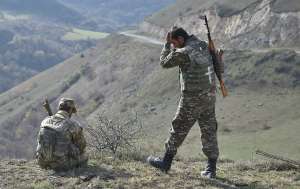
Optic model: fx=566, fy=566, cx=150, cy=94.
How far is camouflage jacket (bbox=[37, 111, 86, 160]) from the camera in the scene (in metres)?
8.55

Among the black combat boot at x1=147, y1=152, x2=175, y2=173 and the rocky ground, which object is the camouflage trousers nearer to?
the black combat boot at x1=147, y1=152, x2=175, y2=173

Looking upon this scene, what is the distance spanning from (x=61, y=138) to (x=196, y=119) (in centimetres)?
206

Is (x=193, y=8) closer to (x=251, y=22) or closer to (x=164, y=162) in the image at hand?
(x=251, y=22)

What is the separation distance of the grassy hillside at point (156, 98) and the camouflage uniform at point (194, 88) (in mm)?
7905

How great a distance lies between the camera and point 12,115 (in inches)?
3337

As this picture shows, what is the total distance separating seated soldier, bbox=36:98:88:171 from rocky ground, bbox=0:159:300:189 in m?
0.18

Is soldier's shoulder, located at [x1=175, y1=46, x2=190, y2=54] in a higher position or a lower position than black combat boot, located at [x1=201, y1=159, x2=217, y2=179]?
higher

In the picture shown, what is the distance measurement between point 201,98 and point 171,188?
4.45 ft

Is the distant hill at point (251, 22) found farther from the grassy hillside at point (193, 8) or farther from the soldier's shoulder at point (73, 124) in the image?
the soldier's shoulder at point (73, 124)

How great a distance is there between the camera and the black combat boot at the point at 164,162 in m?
8.72

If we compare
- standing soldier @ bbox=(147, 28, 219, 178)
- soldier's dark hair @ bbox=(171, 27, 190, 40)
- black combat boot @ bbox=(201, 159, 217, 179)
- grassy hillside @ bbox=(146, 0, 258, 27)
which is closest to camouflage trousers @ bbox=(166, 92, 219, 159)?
standing soldier @ bbox=(147, 28, 219, 178)

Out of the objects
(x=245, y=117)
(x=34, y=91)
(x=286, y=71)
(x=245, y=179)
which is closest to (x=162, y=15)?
(x=34, y=91)

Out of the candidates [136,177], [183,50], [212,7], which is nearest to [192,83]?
[183,50]

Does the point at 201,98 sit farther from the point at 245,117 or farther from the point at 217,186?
the point at 245,117
